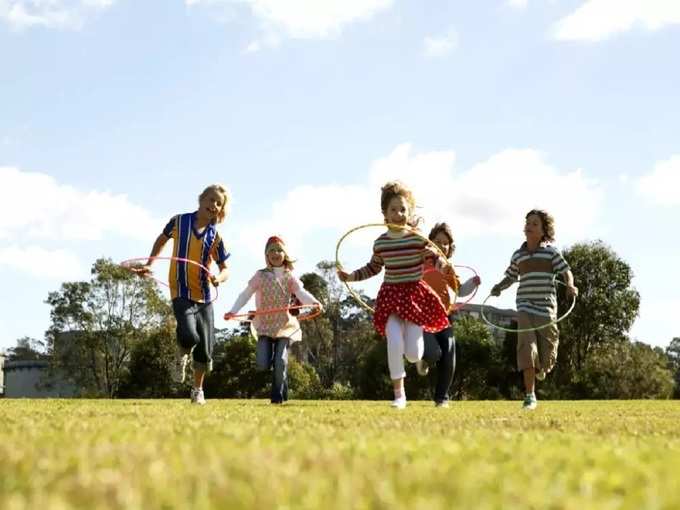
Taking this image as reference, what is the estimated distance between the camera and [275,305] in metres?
13.1

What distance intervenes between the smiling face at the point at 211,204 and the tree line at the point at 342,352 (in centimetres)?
4227

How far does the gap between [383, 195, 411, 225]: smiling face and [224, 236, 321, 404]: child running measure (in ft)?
10.2

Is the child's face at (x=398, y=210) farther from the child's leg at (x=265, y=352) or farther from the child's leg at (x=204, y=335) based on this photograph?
the child's leg at (x=265, y=352)

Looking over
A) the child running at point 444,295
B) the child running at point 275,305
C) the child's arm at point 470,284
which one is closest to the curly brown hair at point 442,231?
the child running at point 444,295

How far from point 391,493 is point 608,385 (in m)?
52.5

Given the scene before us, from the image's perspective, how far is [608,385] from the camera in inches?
2040

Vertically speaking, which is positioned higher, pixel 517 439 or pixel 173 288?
pixel 173 288

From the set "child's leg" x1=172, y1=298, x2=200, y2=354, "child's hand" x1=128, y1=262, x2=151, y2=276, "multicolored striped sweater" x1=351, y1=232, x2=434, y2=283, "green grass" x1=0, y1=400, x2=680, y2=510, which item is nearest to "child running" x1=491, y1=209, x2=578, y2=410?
"multicolored striped sweater" x1=351, y1=232, x2=434, y2=283

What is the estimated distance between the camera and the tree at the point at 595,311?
5431cm

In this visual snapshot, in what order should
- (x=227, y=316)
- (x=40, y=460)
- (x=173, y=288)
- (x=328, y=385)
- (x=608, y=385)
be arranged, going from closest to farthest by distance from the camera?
(x=40, y=460)
(x=173, y=288)
(x=227, y=316)
(x=608, y=385)
(x=328, y=385)

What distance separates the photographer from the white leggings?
9.75 meters

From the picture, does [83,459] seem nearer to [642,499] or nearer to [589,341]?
[642,499]

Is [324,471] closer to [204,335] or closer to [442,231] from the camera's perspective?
[204,335]

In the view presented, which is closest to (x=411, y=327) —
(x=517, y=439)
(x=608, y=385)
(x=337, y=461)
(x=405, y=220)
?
(x=405, y=220)
